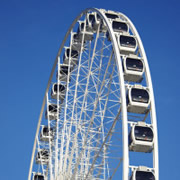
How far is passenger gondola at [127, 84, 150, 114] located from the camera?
2431cm

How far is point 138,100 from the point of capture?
80.1ft

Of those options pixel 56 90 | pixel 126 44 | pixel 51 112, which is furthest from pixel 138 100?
pixel 51 112

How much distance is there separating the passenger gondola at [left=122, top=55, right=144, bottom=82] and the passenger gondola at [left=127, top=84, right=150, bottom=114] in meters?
1.17

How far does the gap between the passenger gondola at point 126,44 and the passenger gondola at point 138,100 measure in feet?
8.66

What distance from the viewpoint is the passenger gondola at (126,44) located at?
26.4m

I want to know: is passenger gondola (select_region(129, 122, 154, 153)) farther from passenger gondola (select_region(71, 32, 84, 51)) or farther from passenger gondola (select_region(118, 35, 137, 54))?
passenger gondola (select_region(71, 32, 84, 51))

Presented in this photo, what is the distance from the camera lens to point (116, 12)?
29172mm

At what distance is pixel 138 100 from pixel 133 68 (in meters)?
1.84

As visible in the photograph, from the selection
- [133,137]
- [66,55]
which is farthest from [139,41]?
[66,55]

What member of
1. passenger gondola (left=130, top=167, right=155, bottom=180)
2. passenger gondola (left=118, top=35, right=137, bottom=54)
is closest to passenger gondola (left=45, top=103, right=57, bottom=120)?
passenger gondola (left=118, top=35, right=137, bottom=54)

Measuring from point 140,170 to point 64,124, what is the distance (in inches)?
361

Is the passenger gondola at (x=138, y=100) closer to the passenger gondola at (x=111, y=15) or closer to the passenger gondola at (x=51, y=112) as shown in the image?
the passenger gondola at (x=111, y=15)

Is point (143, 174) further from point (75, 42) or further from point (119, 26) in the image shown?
point (75, 42)

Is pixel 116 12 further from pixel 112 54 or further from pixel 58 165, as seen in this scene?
pixel 58 165
